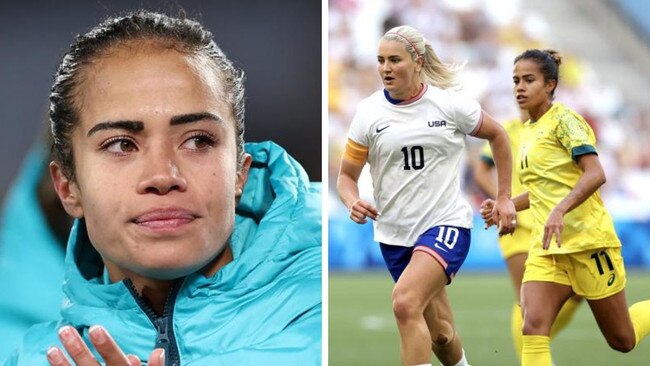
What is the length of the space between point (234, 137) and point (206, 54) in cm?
35

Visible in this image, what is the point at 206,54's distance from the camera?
4293 millimetres

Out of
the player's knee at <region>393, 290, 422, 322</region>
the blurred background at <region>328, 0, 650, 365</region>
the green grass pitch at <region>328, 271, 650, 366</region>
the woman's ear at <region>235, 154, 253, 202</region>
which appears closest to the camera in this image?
the player's knee at <region>393, 290, 422, 322</region>

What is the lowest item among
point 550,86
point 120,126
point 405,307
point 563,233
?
point 405,307

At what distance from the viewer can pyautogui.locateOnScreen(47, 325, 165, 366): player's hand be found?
113 inches

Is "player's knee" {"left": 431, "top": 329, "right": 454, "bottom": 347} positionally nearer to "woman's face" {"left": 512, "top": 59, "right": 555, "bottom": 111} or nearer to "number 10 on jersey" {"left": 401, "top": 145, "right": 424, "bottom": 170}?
"number 10 on jersey" {"left": 401, "top": 145, "right": 424, "bottom": 170}

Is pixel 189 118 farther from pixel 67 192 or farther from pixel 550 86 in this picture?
pixel 550 86

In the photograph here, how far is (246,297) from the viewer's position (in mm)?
4156

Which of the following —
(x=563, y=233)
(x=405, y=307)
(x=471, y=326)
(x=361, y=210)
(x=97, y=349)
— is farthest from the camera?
(x=471, y=326)

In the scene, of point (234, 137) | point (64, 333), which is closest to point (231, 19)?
point (234, 137)

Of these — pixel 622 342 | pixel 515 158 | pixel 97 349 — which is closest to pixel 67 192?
pixel 97 349

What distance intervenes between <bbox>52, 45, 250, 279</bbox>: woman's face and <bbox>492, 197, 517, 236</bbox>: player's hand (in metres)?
→ 1.03

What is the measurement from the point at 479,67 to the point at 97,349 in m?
2.76

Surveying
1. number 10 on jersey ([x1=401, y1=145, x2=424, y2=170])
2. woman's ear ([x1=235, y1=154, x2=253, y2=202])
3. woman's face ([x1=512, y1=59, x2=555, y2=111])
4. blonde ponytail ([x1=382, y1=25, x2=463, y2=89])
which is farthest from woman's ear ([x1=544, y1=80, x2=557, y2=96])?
woman's ear ([x1=235, y1=154, x2=253, y2=202])

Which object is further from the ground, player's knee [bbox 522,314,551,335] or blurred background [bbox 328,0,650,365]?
blurred background [bbox 328,0,650,365]
